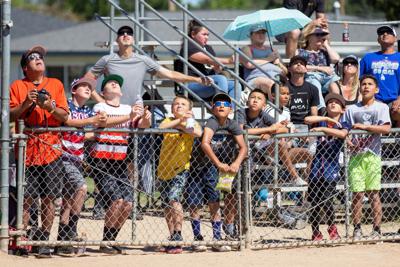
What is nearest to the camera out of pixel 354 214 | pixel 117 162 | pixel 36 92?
pixel 36 92

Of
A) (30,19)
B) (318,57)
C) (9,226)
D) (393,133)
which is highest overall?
(30,19)

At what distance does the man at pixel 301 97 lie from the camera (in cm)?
1400

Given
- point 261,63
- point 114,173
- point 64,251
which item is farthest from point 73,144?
point 261,63

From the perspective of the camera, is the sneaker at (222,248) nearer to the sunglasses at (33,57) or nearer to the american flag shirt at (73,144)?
the american flag shirt at (73,144)

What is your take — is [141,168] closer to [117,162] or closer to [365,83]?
[117,162]

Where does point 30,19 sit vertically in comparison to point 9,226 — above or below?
above

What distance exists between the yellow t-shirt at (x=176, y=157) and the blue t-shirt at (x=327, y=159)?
5.29 ft

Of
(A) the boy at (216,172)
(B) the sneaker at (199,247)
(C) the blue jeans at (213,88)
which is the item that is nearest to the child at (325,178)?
(A) the boy at (216,172)

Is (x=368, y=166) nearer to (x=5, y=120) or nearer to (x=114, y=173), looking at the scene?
(x=114, y=173)

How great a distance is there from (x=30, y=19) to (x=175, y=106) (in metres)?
39.6

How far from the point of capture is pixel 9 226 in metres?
10.9

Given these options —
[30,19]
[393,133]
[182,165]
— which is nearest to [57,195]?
[182,165]

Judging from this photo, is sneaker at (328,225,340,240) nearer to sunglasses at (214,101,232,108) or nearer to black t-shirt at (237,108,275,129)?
black t-shirt at (237,108,275,129)

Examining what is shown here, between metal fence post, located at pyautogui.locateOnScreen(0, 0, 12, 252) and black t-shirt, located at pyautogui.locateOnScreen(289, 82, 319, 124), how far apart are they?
4574 millimetres
